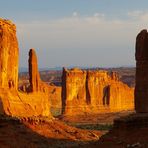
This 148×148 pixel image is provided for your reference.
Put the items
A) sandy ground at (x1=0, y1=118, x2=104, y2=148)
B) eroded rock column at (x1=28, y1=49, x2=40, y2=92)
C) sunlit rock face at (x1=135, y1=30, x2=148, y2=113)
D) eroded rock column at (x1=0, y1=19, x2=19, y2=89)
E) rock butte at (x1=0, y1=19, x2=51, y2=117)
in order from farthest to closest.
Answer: eroded rock column at (x1=28, y1=49, x2=40, y2=92) < eroded rock column at (x1=0, y1=19, x2=19, y2=89) < rock butte at (x1=0, y1=19, x2=51, y2=117) < sandy ground at (x1=0, y1=118, x2=104, y2=148) < sunlit rock face at (x1=135, y1=30, x2=148, y2=113)

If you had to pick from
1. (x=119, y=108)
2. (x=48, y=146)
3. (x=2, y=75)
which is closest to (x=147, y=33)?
(x=48, y=146)

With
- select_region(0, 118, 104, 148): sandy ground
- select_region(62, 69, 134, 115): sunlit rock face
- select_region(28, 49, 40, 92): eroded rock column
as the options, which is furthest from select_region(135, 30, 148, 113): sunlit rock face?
select_region(62, 69, 134, 115): sunlit rock face

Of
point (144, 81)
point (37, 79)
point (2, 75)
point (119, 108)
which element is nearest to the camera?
point (144, 81)

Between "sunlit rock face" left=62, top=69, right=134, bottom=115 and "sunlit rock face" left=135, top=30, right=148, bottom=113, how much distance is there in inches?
3059

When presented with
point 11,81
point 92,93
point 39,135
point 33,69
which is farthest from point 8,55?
point 92,93

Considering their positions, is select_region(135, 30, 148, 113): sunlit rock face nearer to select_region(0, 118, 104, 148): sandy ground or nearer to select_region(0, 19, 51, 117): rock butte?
select_region(0, 118, 104, 148): sandy ground

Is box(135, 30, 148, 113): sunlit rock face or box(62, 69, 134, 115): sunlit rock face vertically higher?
box(135, 30, 148, 113): sunlit rock face

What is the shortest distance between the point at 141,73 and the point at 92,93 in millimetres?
91568

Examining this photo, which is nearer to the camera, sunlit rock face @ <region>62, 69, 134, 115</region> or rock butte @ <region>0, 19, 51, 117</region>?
rock butte @ <region>0, 19, 51, 117</region>

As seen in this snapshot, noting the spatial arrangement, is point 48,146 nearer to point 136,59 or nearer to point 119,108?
point 136,59

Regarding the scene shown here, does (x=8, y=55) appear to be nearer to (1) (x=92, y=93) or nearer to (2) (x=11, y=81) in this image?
(2) (x=11, y=81)

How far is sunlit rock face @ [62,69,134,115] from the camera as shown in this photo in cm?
13662

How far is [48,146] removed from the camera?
6222cm

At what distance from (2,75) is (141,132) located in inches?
1546
